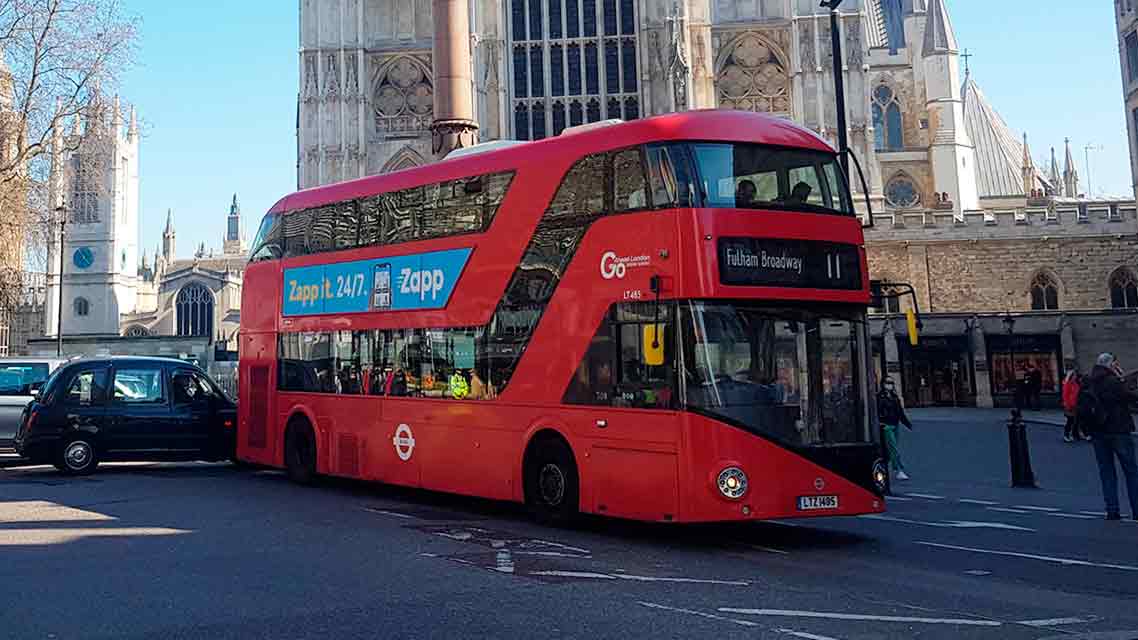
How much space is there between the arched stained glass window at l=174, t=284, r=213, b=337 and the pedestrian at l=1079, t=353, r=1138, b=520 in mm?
64259

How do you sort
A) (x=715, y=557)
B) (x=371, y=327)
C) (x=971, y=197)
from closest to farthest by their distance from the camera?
1. (x=715, y=557)
2. (x=371, y=327)
3. (x=971, y=197)

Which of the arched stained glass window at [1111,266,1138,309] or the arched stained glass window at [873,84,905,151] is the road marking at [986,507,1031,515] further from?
the arched stained glass window at [873,84,905,151]

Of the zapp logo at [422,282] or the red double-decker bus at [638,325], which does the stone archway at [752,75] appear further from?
the red double-decker bus at [638,325]

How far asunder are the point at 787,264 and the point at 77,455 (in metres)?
10.4

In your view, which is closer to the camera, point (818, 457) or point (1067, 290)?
point (818, 457)

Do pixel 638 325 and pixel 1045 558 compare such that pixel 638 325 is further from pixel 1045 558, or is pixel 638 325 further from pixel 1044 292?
pixel 1044 292

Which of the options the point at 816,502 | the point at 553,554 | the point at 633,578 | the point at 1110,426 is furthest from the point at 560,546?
the point at 1110,426

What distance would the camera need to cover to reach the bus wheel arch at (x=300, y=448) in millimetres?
13031

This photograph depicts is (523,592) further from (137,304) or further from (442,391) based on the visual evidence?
(137,304)

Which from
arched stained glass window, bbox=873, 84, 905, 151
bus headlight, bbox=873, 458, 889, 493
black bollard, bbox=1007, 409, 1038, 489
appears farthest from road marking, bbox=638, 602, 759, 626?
arched stained glass window, bbox=873, 84, 905, 151

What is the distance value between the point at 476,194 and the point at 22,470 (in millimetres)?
9408

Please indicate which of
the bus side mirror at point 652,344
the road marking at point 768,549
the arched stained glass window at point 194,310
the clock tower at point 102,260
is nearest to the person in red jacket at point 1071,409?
the road marking at point 768,549

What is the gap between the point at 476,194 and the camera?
10.3 metres

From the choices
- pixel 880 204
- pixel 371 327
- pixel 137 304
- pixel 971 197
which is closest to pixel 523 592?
pixel 371 327
